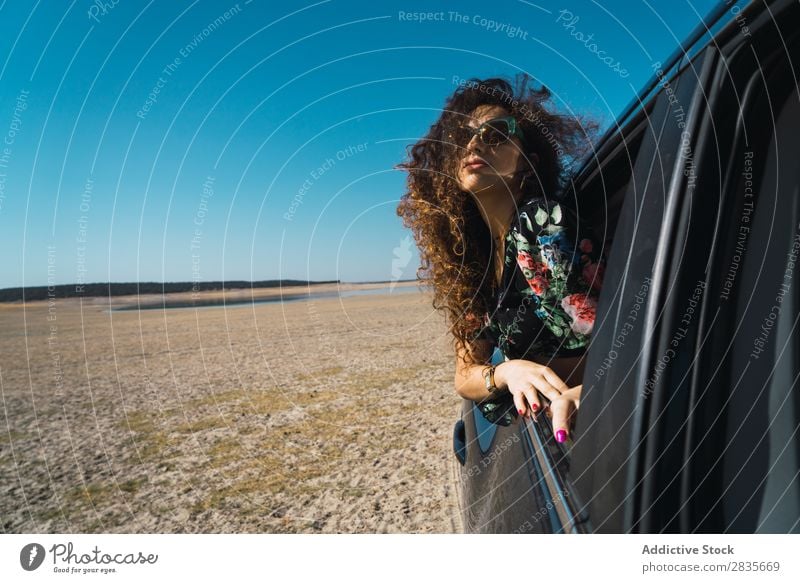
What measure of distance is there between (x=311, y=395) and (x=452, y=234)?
15.5 ft

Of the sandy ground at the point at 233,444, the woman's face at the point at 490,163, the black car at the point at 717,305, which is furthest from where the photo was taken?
the sandy ground at the point at 233,444

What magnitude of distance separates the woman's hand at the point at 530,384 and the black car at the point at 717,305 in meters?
0.38

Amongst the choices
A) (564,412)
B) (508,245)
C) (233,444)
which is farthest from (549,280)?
(233,444)

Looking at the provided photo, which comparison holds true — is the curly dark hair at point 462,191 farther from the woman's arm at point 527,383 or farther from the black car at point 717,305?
the black car at point 717,305

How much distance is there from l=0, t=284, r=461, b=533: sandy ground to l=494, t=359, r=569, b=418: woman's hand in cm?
171

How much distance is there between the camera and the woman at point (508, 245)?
137 cm

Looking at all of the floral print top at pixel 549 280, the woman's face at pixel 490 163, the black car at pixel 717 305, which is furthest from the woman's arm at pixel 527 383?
the woman's face at pixel 490 163

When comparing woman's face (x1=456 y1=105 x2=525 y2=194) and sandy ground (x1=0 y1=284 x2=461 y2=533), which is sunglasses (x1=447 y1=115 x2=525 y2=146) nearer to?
woman's face (x1=456 y1=105 x2=525 y2=194)

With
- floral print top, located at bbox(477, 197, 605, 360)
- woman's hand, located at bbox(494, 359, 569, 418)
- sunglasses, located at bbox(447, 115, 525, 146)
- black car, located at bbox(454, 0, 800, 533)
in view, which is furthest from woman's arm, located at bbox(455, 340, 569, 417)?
sunglasses, located at bbox(447, 115, 525, 146)

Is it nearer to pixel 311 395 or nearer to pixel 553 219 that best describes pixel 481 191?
pixel 553 219

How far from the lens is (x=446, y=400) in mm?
5781

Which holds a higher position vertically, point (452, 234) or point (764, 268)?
point (452, 234)

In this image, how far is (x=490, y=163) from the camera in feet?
5.63
